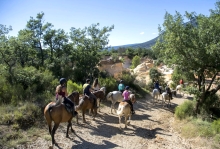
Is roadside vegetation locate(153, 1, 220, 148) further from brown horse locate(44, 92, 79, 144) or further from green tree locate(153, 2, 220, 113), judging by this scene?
brown horse locate(44, 92, 79, 144)

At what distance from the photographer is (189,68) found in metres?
12.9

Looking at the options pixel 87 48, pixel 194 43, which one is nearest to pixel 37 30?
pixel 87 48

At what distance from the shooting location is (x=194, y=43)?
1134cm

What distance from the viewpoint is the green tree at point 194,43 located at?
1095 cm

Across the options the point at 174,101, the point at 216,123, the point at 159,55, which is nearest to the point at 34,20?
the point at 159,55

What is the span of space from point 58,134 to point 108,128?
117 inches

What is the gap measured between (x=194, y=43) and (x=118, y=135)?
6970 mm

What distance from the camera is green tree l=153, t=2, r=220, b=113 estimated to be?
10953 millimetres

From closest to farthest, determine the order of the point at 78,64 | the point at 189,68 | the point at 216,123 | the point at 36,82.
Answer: the point at 216,123, the point at 189,68, the point at 36,82, the point at 78,64

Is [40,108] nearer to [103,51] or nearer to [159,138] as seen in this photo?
[159,138]

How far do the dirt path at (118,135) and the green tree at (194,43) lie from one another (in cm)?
386

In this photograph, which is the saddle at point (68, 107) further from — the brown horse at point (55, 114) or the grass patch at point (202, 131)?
the grass patch at point (202, 131)

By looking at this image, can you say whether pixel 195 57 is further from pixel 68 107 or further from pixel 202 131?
pixel 68 107

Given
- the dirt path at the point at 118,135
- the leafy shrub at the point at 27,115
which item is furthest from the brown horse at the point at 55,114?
the leafy shrub at the point at 27,115
